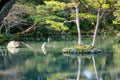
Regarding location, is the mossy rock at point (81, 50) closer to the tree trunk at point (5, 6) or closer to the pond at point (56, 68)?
the pond at point (56, 68)

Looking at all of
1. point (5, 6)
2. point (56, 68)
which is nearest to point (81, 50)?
point (56, 68)

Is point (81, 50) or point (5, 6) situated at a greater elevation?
point (5, 6)

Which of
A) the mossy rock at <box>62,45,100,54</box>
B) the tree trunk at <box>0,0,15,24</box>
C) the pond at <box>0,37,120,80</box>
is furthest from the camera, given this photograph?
the mossy rock at <box>62,45,100,54</box>

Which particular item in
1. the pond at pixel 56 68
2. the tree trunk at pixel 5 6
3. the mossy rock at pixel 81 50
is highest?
the tree trunk at pixel 5 6

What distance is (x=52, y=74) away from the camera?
12.2 meters

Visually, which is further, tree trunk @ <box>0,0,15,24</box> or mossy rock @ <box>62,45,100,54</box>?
mossy rock @ <box>62,45,100,54</box>

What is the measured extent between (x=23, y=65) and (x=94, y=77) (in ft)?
14.9

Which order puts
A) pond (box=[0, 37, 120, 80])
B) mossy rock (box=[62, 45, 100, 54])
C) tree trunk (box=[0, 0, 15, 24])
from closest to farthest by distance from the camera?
tree trunk (box=[0, 0, 15, 24]) < pond (box=[0, 37, 120, 80]) < mossy rock (box=[62, 45, 100, 54])

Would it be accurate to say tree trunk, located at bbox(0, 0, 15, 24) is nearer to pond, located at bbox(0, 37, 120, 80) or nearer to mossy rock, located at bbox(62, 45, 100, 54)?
pond, located at bbox(0, 37, 120, 80)

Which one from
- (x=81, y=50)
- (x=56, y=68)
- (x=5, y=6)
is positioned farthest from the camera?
(x=81, y=50)

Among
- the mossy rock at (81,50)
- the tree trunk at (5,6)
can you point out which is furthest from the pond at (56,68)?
the tree trunk at (5,6)

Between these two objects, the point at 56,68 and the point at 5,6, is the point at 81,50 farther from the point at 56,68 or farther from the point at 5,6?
the point at 5,6

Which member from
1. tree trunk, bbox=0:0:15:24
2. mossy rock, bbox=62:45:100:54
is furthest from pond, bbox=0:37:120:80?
tree trunk, bbox=0:0:15:24

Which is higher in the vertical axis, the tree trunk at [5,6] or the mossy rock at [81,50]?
Result: the tree trunk at [5,6]
